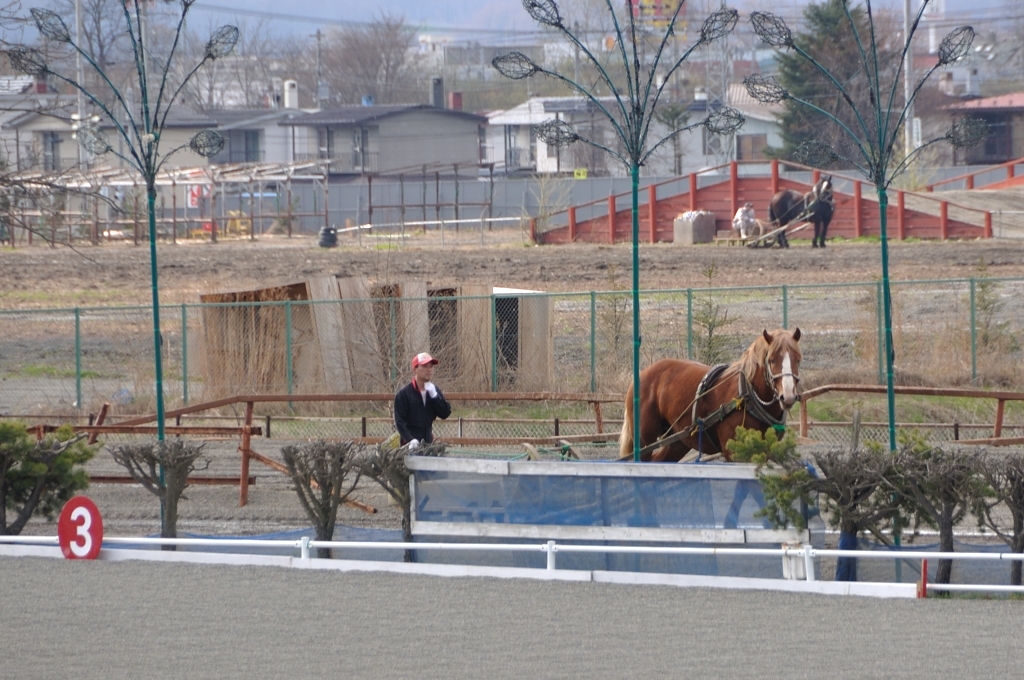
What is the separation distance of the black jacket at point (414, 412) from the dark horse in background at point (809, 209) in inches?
1094

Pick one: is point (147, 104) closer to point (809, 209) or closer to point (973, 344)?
point (973, 344)

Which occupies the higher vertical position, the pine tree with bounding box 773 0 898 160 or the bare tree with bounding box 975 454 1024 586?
the pine tree with bounding box 773 0 898 160

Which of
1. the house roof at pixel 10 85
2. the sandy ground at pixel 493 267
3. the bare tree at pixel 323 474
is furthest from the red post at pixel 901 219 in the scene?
the bare tree at pixel 323 474

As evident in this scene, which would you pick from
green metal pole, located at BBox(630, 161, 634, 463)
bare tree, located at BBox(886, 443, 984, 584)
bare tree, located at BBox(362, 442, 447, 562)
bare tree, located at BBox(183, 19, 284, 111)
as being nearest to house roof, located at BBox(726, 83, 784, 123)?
bare tree, located at BBox(183, 19, 284, 111)

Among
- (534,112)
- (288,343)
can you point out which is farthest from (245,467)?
(534,112)

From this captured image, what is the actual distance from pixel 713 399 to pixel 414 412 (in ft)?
8.44

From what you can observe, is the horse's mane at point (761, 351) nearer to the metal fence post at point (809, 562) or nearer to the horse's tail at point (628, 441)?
the horse's tail at point (628, 441)

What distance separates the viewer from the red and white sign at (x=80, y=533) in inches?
389

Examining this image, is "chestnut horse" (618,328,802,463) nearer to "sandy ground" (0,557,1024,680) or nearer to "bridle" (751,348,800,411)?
"bridle" (751,348,800,411)

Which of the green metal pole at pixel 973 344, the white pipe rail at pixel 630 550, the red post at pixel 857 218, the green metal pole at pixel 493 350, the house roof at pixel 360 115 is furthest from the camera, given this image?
the house roof at pixel 360 115

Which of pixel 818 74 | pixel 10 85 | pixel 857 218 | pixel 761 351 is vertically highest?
pixel 818 74

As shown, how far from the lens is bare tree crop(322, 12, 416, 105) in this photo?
123 meters

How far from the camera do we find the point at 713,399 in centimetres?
1145

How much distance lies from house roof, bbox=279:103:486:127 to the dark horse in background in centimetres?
3805
